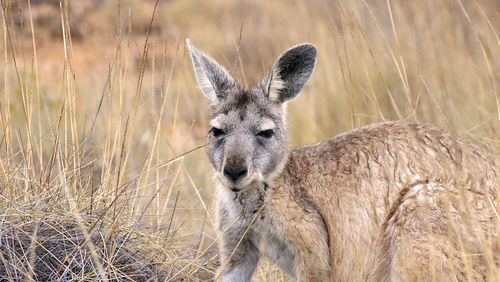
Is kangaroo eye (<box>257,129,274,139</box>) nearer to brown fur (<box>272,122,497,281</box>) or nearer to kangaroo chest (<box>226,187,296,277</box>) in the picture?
brown fur (<box>272,122,497,281</box>)

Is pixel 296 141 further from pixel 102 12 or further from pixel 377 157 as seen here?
pixel 102 12

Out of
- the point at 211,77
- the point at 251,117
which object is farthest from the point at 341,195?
the point at 211,77

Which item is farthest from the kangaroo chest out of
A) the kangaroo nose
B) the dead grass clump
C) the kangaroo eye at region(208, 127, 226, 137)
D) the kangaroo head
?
the dead grass clump

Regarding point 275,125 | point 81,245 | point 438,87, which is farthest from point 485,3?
point 81,245

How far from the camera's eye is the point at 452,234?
3.77 m

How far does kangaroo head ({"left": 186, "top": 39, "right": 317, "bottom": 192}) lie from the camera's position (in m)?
4.40

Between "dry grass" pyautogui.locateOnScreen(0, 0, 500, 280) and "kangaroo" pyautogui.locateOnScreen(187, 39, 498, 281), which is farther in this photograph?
"dry grass" pyautogui.locateOnScreen(0, 0, 500, 280)

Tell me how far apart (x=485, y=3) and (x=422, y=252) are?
10.0 meters

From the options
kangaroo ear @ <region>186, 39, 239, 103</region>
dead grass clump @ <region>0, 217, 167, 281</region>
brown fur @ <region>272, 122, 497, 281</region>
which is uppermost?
kangaroo ear @ <region>186, 39, 239, 103</region>

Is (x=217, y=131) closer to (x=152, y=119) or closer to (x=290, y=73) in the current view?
(x=290, y=73)

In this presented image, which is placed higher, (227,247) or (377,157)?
(377,157)

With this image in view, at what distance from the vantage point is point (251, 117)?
4.74 meters

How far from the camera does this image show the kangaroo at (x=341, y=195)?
3.87 m

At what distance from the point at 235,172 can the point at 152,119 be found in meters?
2.59
